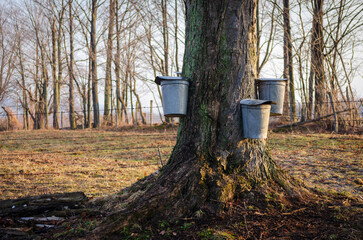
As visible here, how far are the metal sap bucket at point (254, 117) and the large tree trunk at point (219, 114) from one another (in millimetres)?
109

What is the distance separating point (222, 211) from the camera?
2562 mm

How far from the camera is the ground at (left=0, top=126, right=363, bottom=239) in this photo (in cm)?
235

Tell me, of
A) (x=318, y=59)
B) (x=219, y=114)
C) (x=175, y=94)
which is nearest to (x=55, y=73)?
(x=318, y=59)

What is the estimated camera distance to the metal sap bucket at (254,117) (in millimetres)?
2711

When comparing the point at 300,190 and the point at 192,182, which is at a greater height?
the point at 192,182

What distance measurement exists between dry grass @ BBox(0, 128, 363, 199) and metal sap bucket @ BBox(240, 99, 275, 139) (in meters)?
1.96

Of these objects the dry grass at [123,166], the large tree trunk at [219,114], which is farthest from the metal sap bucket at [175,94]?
the dry grass at [123,166]

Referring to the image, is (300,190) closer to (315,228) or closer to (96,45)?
(315,228)

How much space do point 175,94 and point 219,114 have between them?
52 centimetres

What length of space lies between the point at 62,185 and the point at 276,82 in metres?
4.11

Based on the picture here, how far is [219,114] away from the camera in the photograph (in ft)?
9.46

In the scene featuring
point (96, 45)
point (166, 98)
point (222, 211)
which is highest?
point (96, 45)

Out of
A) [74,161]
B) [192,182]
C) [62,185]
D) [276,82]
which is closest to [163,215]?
[192,182]

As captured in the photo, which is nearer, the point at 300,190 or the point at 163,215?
the point at 163,215
